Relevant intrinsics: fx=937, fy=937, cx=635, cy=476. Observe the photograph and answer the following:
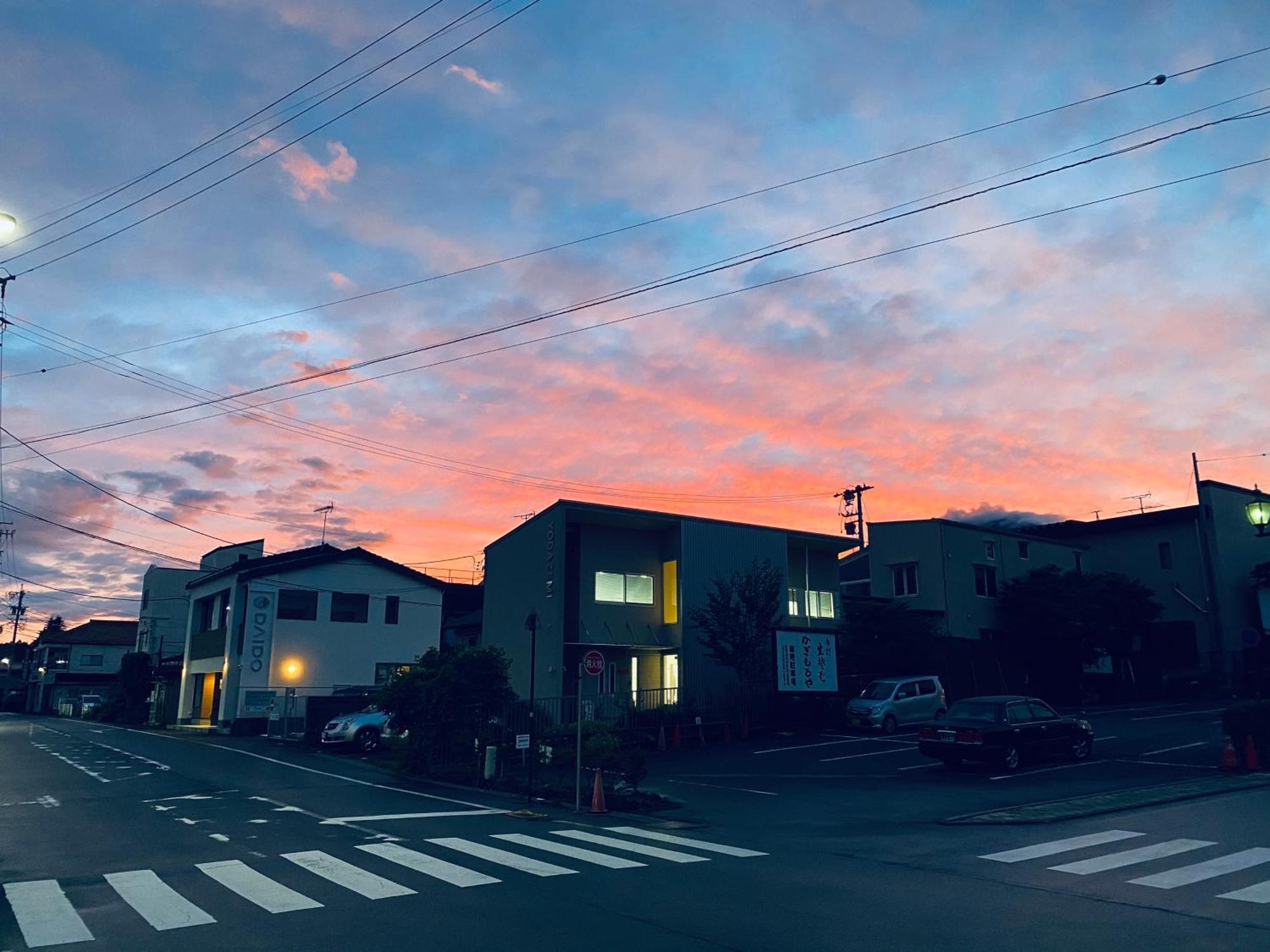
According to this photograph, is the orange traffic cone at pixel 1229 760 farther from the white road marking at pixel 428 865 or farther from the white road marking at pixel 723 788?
the white road marking at pixel 428 865

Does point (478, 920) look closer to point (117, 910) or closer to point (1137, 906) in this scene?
point (117, 910)

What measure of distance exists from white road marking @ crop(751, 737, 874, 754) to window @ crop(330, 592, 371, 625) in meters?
26.2

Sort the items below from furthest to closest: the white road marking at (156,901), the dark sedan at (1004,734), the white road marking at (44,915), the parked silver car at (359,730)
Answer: the parked silver car at (359,730)
the dark sedan at (1004,734)
the white road marking at (156,901)
the white road marking at (44,915)

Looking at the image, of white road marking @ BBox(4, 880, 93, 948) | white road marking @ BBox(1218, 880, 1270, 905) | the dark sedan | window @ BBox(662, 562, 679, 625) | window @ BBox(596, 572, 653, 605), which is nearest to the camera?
white road marking @ BBox(4, 880, 93, 948)

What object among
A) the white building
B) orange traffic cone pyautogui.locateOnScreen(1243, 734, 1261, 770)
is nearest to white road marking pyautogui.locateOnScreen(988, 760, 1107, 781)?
orange traffic cone pyautogui.locateOnScreen(1243, 734, 1261, 770)

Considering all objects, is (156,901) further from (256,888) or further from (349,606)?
(349,606)

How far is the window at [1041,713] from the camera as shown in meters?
22.0

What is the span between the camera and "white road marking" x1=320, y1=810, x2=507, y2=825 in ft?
47.2

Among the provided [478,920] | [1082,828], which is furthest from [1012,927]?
[1082,828]

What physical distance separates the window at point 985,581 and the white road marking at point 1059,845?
33.2m

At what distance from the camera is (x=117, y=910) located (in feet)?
27.5

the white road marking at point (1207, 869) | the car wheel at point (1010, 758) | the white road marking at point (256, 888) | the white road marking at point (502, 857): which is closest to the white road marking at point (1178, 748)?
the car wheel at point (1010, 758)

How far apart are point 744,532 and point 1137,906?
28.2m

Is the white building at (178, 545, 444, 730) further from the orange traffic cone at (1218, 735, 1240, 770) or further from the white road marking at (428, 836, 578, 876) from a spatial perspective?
the orange traffic cone at (1218, 735, 1240, 770)
